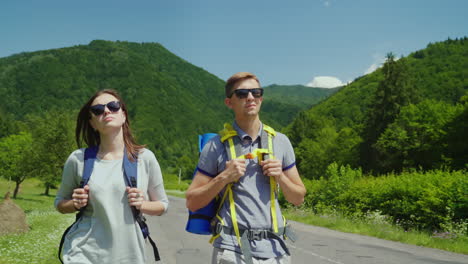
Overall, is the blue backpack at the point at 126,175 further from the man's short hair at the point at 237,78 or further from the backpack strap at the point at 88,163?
the man's short hair at the point at 237,78

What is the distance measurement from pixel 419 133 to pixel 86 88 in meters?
155

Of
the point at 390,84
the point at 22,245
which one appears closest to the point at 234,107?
the point at 22,245

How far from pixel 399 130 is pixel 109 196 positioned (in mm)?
55760

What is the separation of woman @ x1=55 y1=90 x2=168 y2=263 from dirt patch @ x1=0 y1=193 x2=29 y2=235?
41.6 ft

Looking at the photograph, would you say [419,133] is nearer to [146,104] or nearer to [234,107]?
[234,107]

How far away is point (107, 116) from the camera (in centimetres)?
285

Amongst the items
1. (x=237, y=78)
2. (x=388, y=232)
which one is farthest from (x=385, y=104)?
(x=237, y=78)

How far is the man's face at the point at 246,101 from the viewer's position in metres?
2.95

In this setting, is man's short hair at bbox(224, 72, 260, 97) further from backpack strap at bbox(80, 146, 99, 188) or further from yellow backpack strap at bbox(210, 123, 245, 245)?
backpack strap at bbox(80, 146, 99, 188)

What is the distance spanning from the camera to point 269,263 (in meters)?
2.71

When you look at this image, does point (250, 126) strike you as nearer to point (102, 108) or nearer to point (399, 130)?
point (102, 108)

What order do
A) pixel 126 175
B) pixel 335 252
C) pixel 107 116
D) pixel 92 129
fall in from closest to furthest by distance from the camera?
pixel 126 175 → pixel 107 116 → pixel 92 129 → pixel 335 252

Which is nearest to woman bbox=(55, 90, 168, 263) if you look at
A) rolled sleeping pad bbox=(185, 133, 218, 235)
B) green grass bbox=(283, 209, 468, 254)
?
rolled sleeping pad bbox=(185, 133, 218, 235)

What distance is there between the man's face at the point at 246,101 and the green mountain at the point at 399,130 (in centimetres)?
3851
